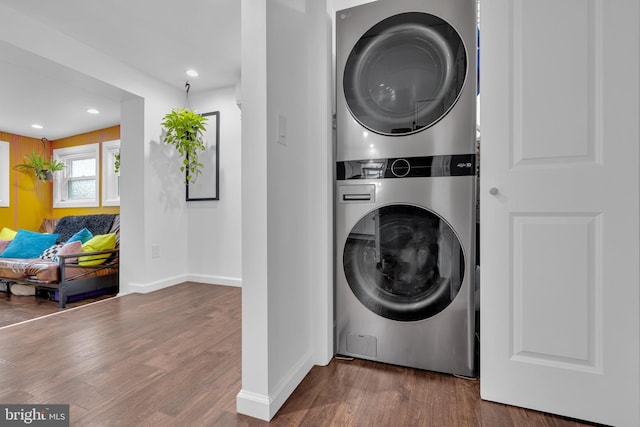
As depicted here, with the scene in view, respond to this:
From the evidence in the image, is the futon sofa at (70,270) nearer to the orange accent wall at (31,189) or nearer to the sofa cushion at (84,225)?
the sofa cushion at (84,225)

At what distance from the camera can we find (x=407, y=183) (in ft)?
4.90

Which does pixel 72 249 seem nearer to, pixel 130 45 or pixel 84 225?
pixel 84 225

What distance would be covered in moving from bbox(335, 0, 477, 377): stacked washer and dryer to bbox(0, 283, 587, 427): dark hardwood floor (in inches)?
7.0

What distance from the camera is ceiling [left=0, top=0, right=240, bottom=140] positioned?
Answer: 209cm

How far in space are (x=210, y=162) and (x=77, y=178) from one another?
11.0ft

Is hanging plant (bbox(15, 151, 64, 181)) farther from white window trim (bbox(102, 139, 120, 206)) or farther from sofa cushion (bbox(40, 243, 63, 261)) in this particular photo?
sofa cushion (bbox(40, 243, 63, 261))

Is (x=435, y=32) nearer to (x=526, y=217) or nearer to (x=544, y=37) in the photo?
(x=544, y=37)

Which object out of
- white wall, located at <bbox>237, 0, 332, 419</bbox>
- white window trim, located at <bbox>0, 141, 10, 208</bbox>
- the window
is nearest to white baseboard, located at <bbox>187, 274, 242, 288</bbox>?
white wall, located at <bbox>237, 0, 332, 419</bbox>

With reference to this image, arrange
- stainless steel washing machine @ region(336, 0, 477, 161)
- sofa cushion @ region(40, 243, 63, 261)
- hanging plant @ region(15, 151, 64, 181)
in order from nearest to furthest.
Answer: stainless steel washing machine @ region(336, 0, 477, 161) < sofa cushion @ region(40, 243, 63, 261) < hanging plant @ region(15, 151, 64, 181)

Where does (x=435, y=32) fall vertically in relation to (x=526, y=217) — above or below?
above

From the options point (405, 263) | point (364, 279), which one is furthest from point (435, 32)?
point (364, 279)

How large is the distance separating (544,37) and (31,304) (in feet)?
15.1

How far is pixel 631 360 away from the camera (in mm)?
1083

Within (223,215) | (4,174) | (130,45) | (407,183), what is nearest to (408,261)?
(407,183)
